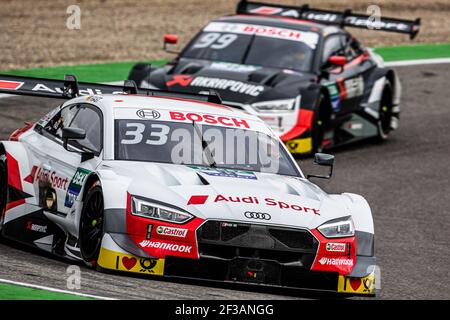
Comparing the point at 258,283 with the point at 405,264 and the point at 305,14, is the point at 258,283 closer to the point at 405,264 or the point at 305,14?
the point at 405,264

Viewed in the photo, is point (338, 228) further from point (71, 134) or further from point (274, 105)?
point (274, 105)

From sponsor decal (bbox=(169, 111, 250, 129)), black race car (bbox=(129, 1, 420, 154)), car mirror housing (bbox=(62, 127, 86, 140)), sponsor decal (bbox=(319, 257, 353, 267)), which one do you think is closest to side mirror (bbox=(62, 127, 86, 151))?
car mirror housing (bbox=(62, 127, 86, 140))

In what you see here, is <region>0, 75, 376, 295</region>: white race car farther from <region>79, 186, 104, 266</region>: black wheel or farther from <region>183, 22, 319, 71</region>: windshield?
<region>183, 22, 319, 71</region>: windshield

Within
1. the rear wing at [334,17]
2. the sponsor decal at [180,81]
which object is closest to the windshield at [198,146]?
Result: the sponsor decal at [180,81]

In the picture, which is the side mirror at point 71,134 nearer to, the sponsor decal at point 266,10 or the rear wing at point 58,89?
the rear wing at point 58,89

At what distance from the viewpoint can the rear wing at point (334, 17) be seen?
60.3 ft

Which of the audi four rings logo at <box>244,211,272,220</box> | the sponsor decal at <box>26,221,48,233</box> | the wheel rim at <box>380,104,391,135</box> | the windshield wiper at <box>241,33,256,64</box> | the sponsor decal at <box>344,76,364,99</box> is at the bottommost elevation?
the wheel rim at <box>380,104,391,135</box>

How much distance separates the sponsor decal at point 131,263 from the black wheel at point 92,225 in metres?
0.20

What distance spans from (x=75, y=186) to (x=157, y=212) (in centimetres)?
103

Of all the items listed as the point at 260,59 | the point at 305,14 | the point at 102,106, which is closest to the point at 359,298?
the point at 102,106

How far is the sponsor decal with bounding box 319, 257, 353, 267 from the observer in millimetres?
8883

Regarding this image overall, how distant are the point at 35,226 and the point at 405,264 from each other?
3.01 meters

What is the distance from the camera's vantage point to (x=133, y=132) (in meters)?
9.81

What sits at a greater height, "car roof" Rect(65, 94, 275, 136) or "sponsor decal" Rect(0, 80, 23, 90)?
"car roof" Rect(65, 94, 275, 136)
